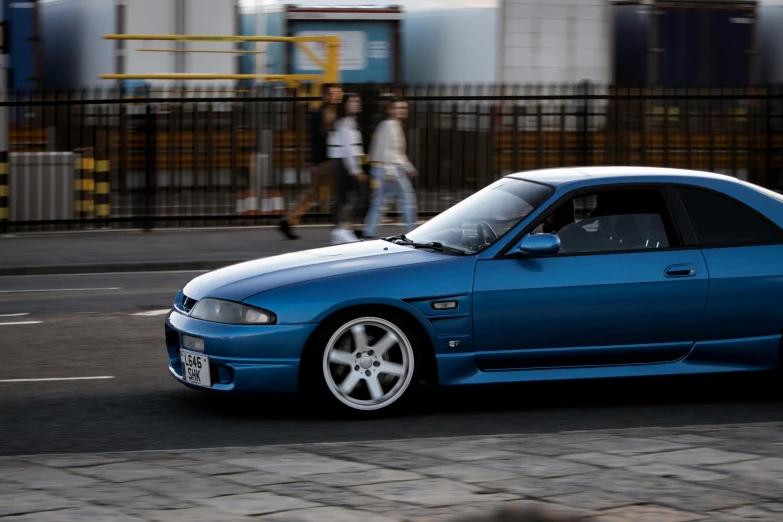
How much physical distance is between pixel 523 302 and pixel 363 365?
0.90m

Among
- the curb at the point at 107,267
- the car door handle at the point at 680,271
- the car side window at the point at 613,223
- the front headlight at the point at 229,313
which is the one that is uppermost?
the car side window at the point at 613,223

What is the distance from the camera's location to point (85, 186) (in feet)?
63.5

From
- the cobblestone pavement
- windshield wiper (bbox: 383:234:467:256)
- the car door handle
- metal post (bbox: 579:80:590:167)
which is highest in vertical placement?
metal post (bbox: 579:80:590:167)

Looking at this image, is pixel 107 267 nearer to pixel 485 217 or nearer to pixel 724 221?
pixel 485 217

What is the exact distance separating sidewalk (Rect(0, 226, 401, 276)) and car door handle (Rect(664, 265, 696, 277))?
8.61 meters

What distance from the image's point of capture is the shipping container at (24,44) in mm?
22141

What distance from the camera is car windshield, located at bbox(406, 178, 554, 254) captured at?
24.5ft

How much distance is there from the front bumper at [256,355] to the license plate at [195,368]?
0.17 feet

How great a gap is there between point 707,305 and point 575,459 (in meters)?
1.93

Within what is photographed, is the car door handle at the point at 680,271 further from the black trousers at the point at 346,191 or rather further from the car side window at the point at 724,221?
the black trousers at the point at 346,191

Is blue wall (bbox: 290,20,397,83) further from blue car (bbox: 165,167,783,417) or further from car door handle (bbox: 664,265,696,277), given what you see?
car door handle (bbox: 664,265,696,277)

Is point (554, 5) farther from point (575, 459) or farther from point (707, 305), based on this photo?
point (575, 459)

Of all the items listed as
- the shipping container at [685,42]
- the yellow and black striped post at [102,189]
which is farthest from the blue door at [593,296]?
the shipping container at [685,42]

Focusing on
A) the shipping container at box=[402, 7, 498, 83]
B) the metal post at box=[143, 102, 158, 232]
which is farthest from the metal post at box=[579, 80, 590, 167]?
the metal post at box=[143, 102, 158, 232]
